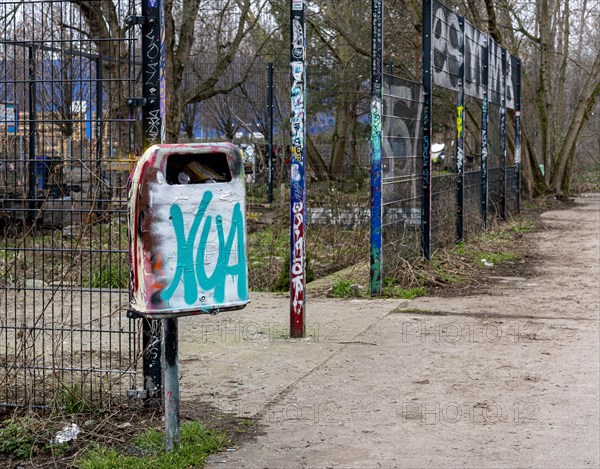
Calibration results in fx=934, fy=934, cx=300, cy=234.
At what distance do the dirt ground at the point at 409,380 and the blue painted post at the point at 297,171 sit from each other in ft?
1.06

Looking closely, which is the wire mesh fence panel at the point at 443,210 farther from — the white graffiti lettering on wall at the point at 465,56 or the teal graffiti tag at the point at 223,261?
the teal graffiti tag at the point at 223,261

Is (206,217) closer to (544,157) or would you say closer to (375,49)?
(375,49)

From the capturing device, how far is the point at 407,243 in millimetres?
11070

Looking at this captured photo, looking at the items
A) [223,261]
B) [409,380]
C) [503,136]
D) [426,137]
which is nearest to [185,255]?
[223,261]

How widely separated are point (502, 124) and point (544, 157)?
10.2m

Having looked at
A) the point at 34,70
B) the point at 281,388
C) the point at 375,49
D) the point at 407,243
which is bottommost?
the point at 281,388

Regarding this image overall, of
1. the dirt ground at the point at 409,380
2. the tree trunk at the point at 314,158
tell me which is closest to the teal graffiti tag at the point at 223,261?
the dirt ground at the point at 409,380

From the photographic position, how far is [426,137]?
11.7 metres

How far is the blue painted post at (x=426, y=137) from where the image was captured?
1162 centimetres

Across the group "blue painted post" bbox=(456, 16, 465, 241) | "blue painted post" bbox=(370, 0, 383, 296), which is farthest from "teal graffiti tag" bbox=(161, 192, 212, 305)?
"blue painted post" bbox=(456, 16, 465, 241)

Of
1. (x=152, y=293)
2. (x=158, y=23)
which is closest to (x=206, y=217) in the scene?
(x=152, y=293)

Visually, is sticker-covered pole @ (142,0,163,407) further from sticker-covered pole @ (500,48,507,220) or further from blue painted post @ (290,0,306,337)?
sticker-covered pole @ (500,48,507,220)

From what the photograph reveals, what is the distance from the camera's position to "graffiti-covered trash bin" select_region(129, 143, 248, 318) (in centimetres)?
430

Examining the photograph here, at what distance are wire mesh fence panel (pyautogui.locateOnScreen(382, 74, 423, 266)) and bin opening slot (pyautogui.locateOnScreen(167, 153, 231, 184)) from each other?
548 centimetres
